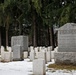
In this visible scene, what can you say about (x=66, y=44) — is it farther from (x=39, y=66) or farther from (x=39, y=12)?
(x=39, y=12)

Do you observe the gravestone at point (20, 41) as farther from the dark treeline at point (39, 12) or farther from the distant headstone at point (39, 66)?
the distant headstone at point (39, 66)

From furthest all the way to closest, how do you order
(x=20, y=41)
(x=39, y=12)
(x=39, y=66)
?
(x=39, y=12) → (x=20, y=41) → (x=39, y=66)

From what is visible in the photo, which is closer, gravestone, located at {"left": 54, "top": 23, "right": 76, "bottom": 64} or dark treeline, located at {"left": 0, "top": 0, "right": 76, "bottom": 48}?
gravestone, located at {"left": 54, "top": 23, "right": 76, "bottom": 64}

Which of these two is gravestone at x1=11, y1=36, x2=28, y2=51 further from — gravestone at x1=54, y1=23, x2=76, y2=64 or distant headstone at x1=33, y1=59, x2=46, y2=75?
distant headstone at x1=33, y1=59, x2=46, y2=75

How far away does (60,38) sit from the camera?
14.8 meters

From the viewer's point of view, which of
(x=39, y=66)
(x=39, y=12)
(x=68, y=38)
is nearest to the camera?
A: (x=39, y=66)

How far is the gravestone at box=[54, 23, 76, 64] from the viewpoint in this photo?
1415 centimetres

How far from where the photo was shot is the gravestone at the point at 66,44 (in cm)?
1415

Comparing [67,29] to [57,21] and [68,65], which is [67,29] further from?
[57,21]

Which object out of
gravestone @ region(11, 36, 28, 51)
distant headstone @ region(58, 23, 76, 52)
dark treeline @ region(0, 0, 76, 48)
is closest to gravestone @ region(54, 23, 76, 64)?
distant headstone @ region(58, 23, 76, 52)

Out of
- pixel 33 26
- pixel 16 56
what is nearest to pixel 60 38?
pixel 16 56

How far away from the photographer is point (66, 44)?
577 inches

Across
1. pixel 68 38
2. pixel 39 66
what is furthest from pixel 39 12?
pixel 39 66

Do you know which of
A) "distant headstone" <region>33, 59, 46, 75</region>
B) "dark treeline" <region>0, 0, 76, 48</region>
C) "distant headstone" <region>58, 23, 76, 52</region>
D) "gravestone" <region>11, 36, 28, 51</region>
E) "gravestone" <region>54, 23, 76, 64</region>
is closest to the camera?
"distant headstone" <region>33, 59, 46, 75</region>
